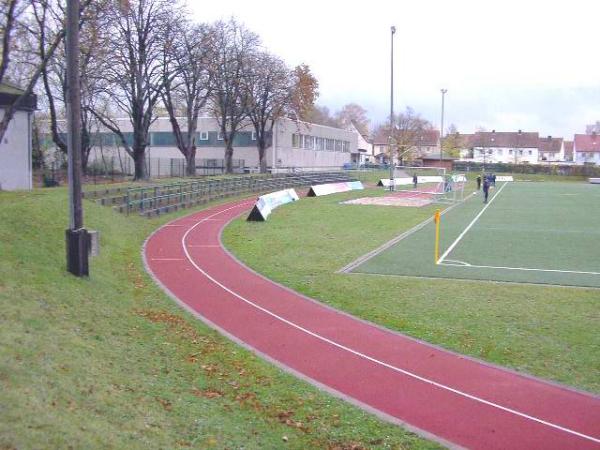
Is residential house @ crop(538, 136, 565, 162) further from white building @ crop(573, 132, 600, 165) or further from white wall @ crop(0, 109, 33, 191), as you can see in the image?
white wall @ crop(0, 109, 33, 191)

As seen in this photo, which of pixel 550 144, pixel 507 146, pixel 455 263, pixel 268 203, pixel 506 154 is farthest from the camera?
pixel 550 144

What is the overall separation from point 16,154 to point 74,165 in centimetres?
2197

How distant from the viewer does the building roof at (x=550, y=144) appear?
152913mm

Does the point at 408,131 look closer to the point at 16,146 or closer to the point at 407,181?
the point at 407,181

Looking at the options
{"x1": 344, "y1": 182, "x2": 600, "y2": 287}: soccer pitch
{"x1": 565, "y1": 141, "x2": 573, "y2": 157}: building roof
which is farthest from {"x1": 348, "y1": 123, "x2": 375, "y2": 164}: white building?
{"x1": 344, "y1": 182, "x2": 600, "y2": 287}: soccer pitch

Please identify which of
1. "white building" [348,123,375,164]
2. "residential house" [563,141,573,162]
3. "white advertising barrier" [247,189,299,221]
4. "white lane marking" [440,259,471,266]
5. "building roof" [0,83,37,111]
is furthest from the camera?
"residential house" [563,141,573,162]

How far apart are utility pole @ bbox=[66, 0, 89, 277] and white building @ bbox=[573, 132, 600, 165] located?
139m

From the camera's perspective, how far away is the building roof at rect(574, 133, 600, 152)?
138m

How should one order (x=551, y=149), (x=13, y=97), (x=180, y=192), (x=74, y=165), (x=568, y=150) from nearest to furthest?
(x=74, y=165) < (x=13, y=97) < (x=180, y=192) < (x=551, y=149) < (x=568, y=150)

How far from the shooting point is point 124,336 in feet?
35.4

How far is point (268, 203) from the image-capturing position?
121 feet

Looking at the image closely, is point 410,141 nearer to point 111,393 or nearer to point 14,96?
point 14,96

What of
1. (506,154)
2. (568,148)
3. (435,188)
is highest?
(568,148)

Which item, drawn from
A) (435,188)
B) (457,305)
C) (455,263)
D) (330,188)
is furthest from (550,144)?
(457,305)
